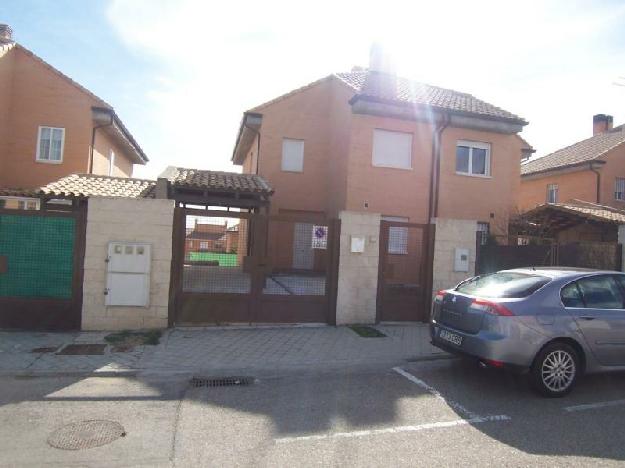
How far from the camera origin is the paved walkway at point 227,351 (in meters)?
6.16

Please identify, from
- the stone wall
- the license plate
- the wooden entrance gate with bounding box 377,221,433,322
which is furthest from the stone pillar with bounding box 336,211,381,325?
the stone wall

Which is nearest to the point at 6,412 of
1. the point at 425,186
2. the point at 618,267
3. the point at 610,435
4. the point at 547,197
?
the point at 610,435

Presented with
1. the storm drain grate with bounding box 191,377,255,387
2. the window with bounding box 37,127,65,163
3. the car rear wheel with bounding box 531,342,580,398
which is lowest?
the storm drain grate with bounding box 191,377,255,387

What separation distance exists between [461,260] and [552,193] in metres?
18.9

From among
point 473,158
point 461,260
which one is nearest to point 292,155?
point 473,158

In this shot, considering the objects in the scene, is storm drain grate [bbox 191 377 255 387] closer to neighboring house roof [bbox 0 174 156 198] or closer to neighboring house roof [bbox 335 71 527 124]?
neighboring house roof [bbox 0 174 156 198]

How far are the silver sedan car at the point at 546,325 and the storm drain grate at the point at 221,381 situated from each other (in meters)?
2.51

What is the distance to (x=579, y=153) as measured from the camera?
2570 centimetres

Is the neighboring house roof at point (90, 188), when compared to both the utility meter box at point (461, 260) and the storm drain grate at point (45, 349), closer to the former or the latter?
the storm drain grate at point (45, 349)

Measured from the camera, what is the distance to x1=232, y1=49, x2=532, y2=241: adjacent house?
16016 millimetres

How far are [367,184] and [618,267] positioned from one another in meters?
7.80

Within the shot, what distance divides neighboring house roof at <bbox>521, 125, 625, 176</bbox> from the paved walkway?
2001 centimetres

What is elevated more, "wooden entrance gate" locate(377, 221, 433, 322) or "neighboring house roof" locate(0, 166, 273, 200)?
"neighboring house roof" locate(0, 166, 273, 200)

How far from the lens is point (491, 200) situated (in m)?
17.2
